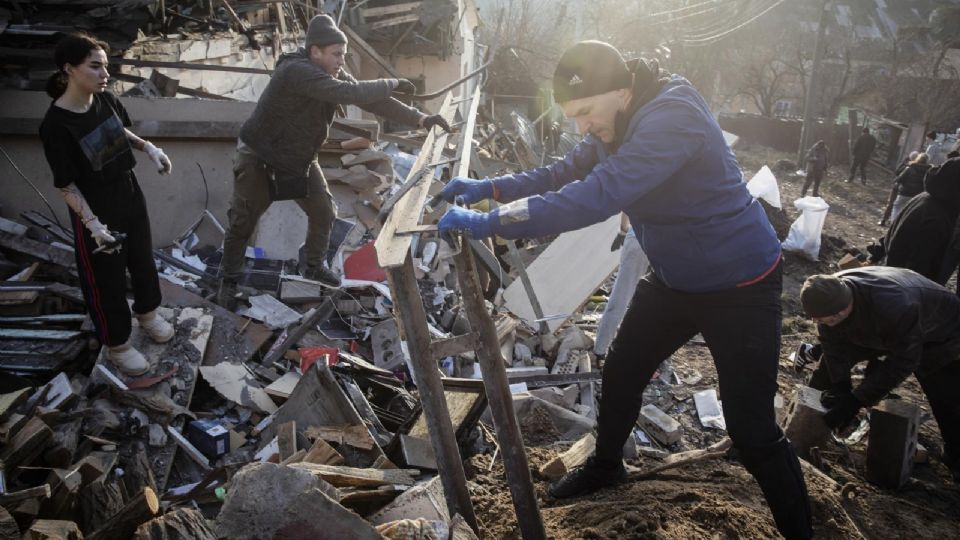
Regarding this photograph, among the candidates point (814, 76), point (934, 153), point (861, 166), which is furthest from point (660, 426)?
point (814, 76)

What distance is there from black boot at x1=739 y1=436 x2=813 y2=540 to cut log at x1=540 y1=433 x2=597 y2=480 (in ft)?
2.92

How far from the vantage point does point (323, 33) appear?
413cm

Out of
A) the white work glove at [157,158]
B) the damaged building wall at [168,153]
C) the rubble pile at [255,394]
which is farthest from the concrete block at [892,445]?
the damaged building wall at [168,153]

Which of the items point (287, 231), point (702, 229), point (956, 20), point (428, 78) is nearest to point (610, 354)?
point (702, 229)

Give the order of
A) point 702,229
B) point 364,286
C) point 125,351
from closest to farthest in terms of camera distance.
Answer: point 702,229 → point 125,351 → point 364,286

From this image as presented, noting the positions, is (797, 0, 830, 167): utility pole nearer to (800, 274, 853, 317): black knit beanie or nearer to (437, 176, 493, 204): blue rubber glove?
(800, 274, 853, 317): black knit beanie

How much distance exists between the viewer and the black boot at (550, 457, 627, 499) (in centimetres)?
291

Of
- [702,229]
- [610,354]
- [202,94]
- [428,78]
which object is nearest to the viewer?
[702,229]

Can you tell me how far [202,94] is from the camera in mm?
6566

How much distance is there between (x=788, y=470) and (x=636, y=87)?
154cm

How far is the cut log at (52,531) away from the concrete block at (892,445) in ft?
13.0

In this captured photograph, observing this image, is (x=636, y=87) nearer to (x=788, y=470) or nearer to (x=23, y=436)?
(x=788, y=470)

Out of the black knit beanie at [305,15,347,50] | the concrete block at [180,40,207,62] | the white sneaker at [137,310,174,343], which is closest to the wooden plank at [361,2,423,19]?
the concrete block at [180,40,207,62]

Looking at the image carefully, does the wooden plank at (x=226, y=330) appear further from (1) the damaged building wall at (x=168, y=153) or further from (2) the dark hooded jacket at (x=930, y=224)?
(2) the dark hooded jacket at (x=930, y=224)
